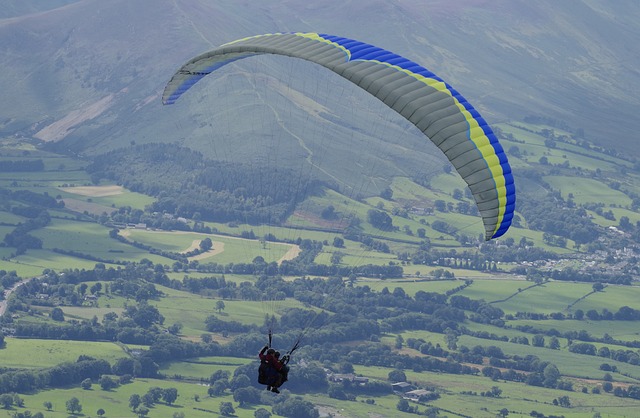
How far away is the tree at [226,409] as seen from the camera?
287ft

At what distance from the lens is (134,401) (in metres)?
89.6

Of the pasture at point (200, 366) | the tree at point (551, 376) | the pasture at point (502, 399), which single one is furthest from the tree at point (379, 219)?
the pasture at point (200, 366)

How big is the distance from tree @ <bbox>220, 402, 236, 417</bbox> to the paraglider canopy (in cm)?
5114

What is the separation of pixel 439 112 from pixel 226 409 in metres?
54.5

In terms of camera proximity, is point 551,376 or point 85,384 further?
point 551,376

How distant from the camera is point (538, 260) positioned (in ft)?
540

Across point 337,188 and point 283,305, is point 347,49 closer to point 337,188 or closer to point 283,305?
point 283,305

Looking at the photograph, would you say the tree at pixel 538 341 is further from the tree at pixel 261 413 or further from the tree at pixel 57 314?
the tree at pixel 57 314

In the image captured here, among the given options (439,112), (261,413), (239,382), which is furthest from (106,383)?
(439,112)

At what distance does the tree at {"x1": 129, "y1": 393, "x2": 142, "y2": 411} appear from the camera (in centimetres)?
8919

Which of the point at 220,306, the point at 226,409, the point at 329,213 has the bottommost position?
the point at 226,409

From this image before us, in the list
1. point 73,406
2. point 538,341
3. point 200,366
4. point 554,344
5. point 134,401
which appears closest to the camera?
point 73,406

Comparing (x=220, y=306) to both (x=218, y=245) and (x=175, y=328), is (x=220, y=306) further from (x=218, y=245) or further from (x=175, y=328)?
(x=218, y=245)

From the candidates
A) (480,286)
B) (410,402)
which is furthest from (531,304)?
(410,402)
